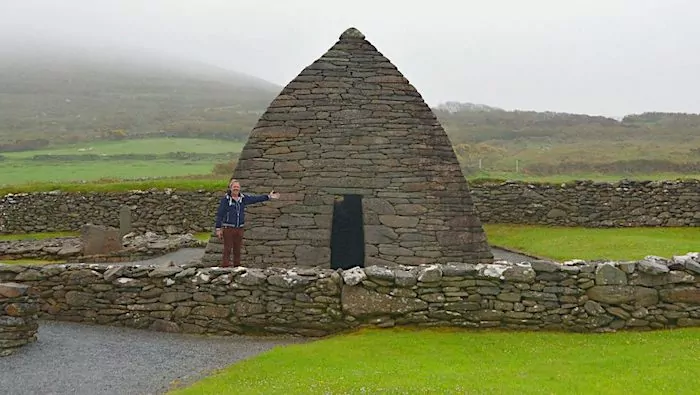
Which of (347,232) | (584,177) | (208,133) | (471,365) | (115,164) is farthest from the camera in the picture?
(208,133)

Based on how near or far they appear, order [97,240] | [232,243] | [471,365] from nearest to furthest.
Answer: [471,365]
[232,243]
[97,240]

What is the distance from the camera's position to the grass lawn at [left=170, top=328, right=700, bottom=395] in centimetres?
636

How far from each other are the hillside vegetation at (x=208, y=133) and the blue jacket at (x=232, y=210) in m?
25.0

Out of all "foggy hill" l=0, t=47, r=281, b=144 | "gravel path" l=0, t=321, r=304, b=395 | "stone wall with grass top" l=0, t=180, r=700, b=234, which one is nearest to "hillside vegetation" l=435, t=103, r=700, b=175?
"stone wall with grass top" l=0, t=180, r=700, b=234

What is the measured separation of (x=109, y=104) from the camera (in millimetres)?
139000

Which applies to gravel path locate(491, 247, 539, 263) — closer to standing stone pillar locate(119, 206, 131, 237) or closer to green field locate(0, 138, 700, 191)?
green field locate(0, 138, 700, 191)

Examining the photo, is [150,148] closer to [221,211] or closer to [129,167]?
[129,167]

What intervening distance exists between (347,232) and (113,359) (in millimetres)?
10117

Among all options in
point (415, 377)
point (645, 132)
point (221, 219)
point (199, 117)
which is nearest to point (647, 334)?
point (415, 377)

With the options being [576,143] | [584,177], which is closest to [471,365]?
[584,177]

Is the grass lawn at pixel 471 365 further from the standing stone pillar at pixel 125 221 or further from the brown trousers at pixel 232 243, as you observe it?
the standing stone pillar at pixel 125 221

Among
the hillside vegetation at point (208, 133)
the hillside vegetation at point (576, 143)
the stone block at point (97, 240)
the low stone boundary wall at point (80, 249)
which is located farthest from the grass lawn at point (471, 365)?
the hillside vegetation at point (576, 143)

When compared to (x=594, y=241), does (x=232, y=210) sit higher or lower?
higher

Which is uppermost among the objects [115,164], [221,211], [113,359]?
[115,164]
